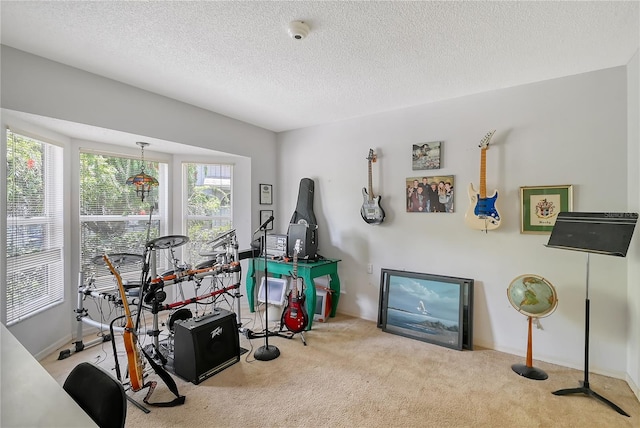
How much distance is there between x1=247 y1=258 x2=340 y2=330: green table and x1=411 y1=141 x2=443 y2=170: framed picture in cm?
150

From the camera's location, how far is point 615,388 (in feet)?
7.11

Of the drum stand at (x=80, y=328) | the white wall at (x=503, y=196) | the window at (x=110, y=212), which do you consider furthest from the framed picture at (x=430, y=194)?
the drum stand at (x=80, y=328)

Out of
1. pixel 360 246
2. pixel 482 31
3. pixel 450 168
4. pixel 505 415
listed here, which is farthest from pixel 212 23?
pixel 505 415

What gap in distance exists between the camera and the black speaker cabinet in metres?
2.27

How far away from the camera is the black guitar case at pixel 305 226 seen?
345 cm

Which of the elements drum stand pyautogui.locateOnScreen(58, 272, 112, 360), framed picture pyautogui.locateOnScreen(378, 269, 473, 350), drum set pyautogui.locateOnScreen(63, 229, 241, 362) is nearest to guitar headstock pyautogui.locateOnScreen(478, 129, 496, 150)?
framed picture pyautogui.locateOnScreen(378, 269, 473, 350)

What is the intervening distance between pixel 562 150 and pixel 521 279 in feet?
3.82

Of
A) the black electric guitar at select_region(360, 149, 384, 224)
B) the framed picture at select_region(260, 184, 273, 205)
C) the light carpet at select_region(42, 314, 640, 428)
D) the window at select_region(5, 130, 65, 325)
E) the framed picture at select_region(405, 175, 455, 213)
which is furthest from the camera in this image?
the framed picture at select_region(260, 184, 273, 205)

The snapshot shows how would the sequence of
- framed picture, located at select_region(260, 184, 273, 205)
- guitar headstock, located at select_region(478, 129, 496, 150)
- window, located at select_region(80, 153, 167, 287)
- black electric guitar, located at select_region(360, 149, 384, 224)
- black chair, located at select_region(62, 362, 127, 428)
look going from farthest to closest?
framed picture, located at select_region(260, 184, 273, 205) → black electric guitar, located at select_region(360, 149, 384, 224) → window, located at select_region(80, 153, 167, 287) → guitar headstock, located at select_region(478, 129, 496, 150) → black chair, located at select_region(62, 362, 127, 428)

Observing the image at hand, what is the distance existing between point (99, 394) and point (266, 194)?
3.25m

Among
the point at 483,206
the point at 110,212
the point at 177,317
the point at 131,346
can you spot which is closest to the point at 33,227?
the point at 110,212

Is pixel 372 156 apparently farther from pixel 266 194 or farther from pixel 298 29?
pixel 298 29

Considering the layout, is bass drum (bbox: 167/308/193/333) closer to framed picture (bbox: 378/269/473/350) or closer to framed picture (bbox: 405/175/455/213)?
framed picture (bbox: 378/269/473/350)

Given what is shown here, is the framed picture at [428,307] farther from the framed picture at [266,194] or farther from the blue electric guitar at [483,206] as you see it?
the framed picture at [266,194]
